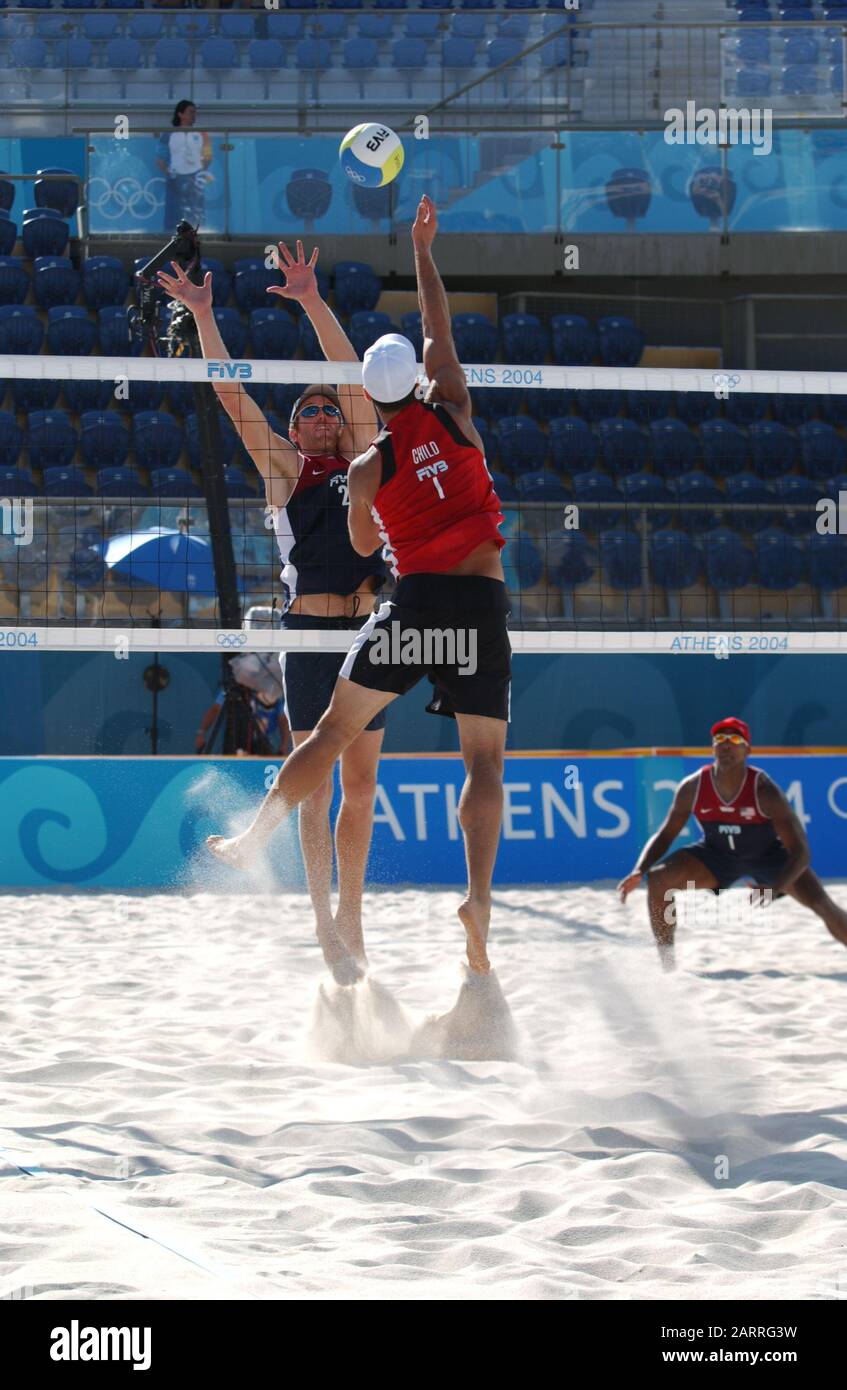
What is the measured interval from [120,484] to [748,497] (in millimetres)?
4523

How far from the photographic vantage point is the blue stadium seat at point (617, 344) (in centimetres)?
1248

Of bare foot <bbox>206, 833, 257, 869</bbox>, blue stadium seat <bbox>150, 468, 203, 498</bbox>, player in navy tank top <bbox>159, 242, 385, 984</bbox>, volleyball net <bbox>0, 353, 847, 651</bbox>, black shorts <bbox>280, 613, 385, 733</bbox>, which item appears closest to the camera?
bare foot <bbox>206, 833, 257, 869</bbox>

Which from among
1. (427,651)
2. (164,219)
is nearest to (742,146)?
(164,219)

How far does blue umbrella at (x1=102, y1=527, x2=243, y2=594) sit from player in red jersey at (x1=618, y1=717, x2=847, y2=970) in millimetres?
3508

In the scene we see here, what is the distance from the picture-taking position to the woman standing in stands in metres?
11.2


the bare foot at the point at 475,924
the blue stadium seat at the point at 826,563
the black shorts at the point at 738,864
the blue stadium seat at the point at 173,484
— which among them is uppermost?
the blue stadium seat at the point at 173,484

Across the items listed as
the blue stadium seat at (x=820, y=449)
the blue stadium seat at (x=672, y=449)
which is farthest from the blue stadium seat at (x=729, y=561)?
the blue stadium seat at (x=820, y=449)

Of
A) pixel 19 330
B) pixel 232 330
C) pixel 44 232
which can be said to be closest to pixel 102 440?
pixel 19 330

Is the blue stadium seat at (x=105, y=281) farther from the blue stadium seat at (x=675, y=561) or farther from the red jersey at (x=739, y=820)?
the red jersey at (x=739, y=820)

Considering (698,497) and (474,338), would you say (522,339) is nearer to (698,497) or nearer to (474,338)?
(474,338)

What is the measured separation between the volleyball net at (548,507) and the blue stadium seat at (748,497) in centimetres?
2

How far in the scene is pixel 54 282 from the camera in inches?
460

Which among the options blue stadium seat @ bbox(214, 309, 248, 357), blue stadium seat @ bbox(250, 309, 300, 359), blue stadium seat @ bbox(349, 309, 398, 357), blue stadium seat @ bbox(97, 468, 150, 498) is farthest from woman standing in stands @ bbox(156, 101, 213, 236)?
blue stadium seat @ bbox(97, 468, 150, 498)

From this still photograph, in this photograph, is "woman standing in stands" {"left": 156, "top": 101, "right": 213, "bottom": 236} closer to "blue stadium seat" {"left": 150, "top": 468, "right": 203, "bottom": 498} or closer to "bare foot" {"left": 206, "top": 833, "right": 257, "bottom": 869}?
"blue stadium seat" {"left": 150, "top": 468, "right": 203, "bottom": 498}
